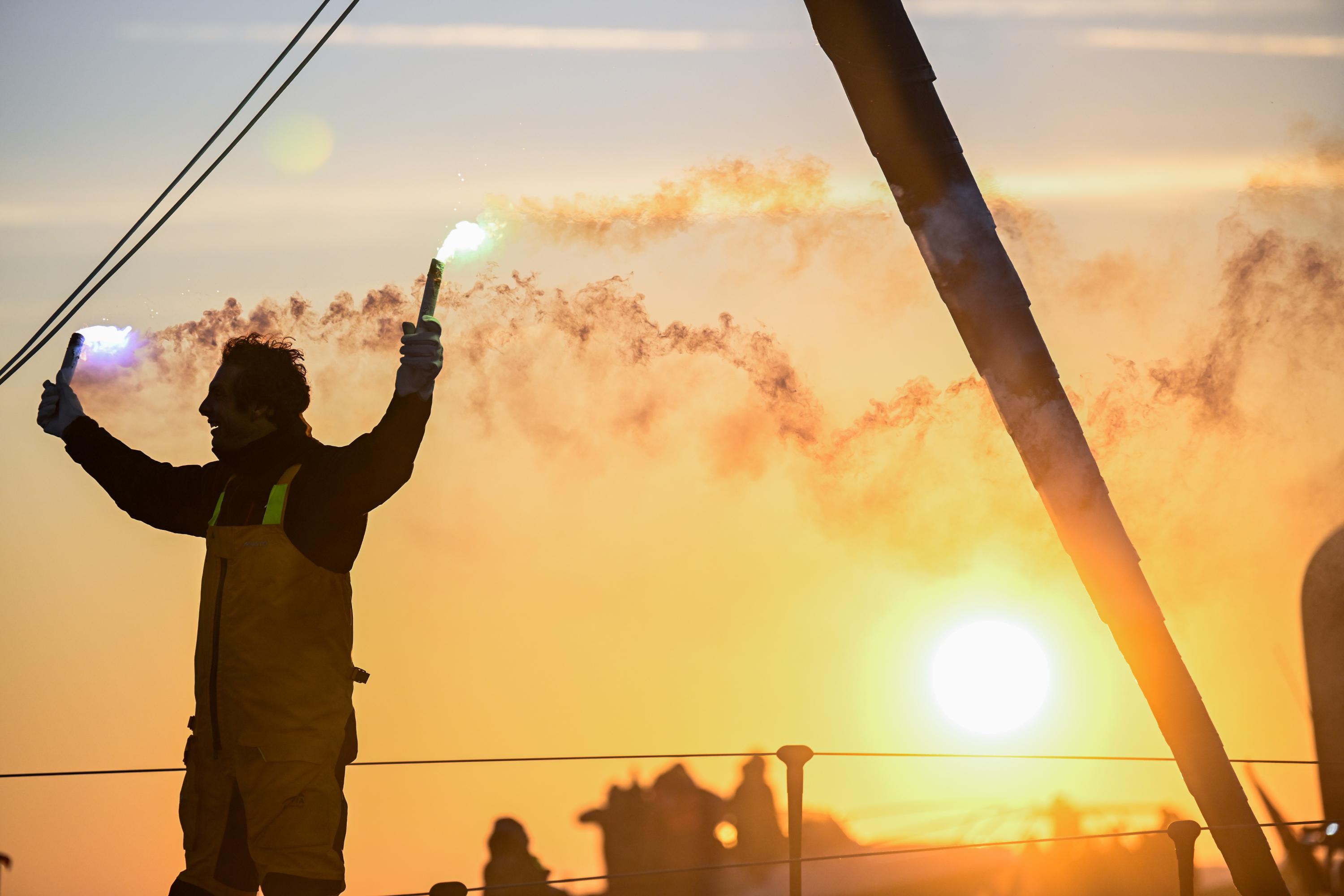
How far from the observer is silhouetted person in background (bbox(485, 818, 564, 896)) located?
128 feet

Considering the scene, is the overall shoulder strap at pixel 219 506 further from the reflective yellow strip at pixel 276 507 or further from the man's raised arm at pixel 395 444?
the man's raised arm at pixel 395 444

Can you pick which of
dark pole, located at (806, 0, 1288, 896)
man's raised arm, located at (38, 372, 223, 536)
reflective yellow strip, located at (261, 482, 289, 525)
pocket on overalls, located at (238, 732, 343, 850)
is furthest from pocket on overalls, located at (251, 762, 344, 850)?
dark pole, located at (806, 0, 1288, 896)

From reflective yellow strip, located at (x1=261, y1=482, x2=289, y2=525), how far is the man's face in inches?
11.7

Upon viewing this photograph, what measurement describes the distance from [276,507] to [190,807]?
0.91 metres

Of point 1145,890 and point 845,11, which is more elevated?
point 845,11

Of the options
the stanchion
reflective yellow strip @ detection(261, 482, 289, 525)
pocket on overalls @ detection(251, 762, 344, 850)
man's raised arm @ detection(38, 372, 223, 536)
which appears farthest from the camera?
the stanchion

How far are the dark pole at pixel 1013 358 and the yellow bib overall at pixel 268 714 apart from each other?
9.48ft

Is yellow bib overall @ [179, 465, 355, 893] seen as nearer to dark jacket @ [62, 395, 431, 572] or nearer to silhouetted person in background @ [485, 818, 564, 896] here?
dark jacket @ [62, 395, 431, 572]

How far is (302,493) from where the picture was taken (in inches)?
119

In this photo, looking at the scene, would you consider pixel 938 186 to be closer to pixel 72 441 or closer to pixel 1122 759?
pixel 1122 759

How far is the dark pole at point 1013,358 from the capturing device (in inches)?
182

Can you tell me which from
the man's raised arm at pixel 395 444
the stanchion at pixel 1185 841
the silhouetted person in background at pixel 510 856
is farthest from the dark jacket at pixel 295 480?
the silhouetted person in background at pixel 510 856

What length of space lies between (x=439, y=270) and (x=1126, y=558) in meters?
3.38

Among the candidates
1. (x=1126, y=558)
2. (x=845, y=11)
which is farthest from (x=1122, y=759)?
(x=845, y=11)
